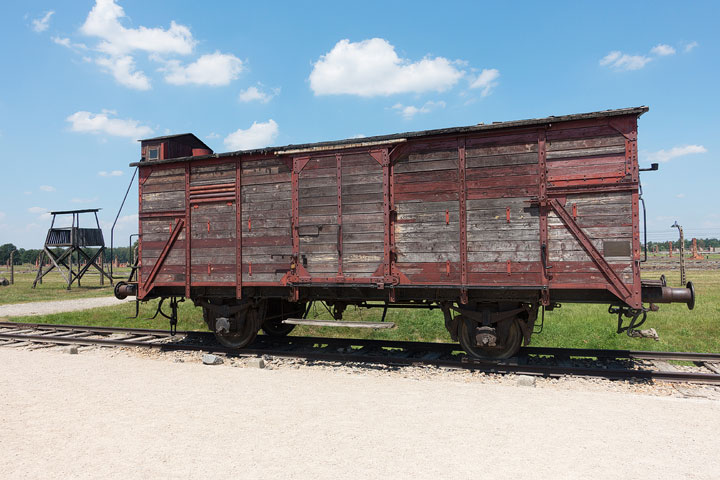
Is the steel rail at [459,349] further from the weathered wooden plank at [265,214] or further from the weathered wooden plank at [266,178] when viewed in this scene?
the weathered wooden plank at [266,178]

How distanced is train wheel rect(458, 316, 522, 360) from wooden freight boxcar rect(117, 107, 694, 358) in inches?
1.0

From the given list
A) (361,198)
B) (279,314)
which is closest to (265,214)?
(361,198)

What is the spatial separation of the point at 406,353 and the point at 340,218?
2969 mm

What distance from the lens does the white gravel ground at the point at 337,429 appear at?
13.5ft

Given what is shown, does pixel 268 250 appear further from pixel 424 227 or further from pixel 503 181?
pixel 503 181

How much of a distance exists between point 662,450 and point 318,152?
708 cm

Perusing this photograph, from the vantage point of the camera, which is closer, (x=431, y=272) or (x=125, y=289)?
(x=431, y=272)

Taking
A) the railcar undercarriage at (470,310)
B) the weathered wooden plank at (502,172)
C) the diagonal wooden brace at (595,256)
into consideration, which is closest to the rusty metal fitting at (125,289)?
the railcar undercarriage at (470,310)

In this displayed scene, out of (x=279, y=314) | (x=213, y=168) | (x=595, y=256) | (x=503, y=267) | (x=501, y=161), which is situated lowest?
(x=279, y=314)

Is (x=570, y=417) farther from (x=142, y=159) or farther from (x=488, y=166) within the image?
(x=142, y=159)

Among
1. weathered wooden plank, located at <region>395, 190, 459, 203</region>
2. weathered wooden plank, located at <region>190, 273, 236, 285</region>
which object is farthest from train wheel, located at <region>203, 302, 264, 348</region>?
weathered wooden plank, located at <region>395, 190, 459, 203</region>

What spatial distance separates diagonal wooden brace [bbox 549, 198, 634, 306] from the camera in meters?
7.29

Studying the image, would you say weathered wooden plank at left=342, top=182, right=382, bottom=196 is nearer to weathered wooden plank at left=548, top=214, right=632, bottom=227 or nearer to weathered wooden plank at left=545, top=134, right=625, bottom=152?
weathered wooden plank at left=545, top=134, right=625, bottom=152

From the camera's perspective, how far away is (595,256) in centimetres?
738
